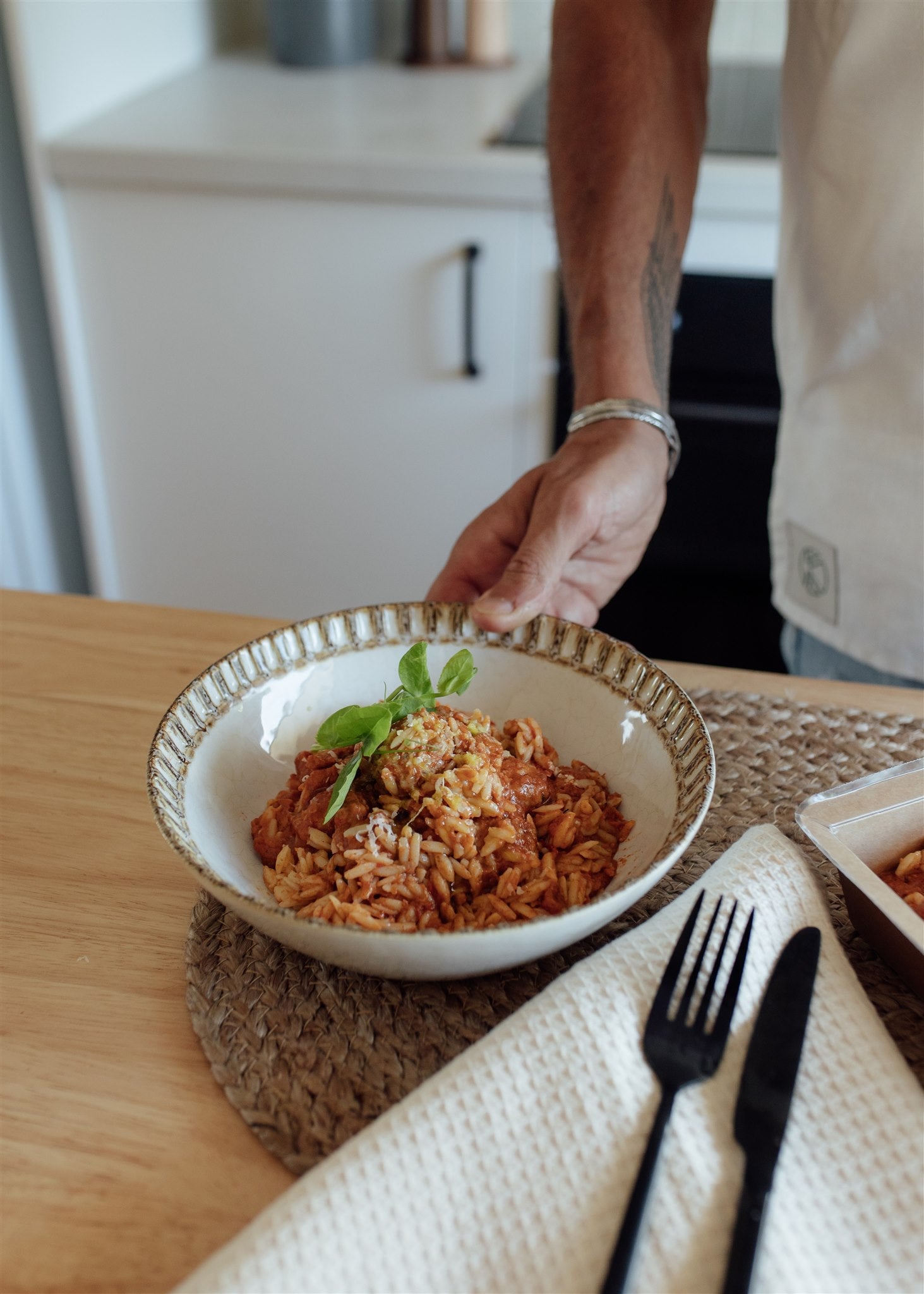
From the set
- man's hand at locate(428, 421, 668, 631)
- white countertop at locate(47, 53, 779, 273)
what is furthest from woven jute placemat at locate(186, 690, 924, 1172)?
white countertop at locate(47, 53, 779, 273)

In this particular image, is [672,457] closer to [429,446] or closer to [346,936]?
[346,936]

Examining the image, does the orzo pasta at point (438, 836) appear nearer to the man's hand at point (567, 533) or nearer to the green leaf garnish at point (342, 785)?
the green leaf garnish at point (342, 785)

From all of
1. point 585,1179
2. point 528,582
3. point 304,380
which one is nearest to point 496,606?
point 528,582

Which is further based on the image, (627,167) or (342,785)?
(627,167)

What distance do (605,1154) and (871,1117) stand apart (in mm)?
133

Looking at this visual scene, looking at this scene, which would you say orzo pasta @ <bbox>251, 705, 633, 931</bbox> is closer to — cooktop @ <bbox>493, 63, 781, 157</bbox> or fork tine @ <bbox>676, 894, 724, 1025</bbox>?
fork tine @ <bbox>676, 894, 724, 1025</bbox>

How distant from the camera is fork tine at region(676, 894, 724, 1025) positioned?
0.57 m

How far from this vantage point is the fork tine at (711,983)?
0.56 metres

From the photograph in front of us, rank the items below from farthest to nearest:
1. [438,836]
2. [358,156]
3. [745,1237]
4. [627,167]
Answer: [358,156] < [627,167] < [438,836] < [745,1237]

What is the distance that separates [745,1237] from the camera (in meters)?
0.47

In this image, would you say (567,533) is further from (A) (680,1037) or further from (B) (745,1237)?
(B) (745,1237)

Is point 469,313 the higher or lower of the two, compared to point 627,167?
lower

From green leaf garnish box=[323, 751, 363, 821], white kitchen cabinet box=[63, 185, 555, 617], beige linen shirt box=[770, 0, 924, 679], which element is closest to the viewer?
green leaf garnish box=[323, 751, 363, 821]

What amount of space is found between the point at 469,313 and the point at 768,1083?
152cm
